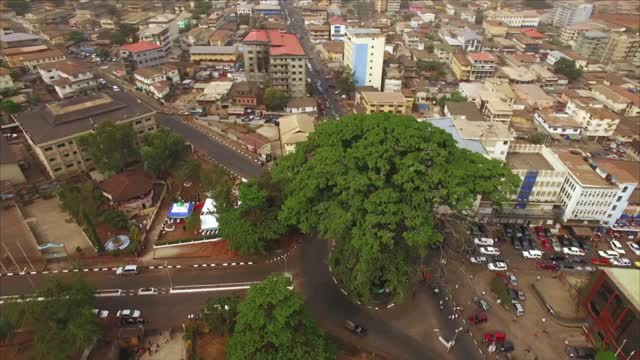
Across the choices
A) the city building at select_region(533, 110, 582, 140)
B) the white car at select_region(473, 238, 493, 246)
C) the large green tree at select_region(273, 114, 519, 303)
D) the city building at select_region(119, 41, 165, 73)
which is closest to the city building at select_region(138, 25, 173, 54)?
the city building at select_region(119, 41, 165, 73)

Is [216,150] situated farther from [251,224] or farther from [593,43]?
[593,43]

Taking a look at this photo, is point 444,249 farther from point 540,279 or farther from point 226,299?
point 226,299

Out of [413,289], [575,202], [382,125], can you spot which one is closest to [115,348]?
[413,289]

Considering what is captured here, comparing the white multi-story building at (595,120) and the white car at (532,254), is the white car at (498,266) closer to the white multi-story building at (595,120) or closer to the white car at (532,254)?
the white car at (532,254)

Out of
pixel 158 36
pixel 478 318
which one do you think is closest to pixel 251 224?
pixel 478 318

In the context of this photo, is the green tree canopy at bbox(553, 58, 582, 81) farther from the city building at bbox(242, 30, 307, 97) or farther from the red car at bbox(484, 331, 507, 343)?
the red car at bbox(484, 331, 507, 343)
